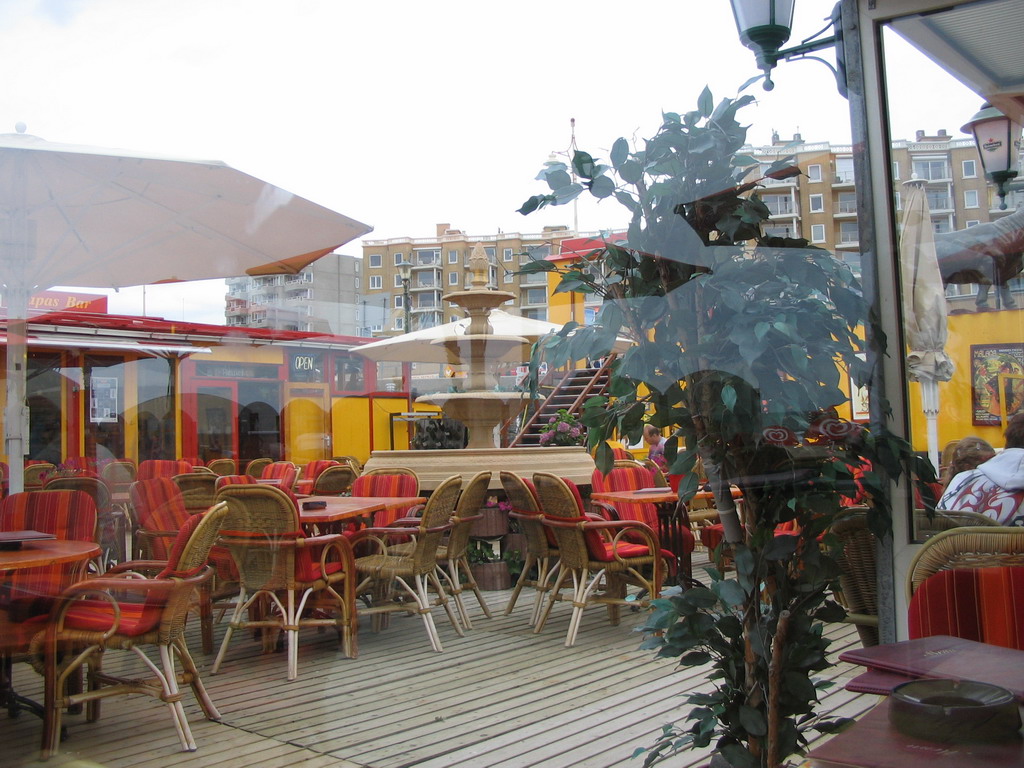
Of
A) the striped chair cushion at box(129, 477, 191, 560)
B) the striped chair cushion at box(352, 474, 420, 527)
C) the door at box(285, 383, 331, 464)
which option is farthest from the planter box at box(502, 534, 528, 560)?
the striped chair cushion at box(129, 477, 191, 560)

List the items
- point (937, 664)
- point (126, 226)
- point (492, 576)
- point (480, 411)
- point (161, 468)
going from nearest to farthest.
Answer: point (937, 664) < point (126, 226) < point (161, 468) < point (480, 411) < point (492, 576)

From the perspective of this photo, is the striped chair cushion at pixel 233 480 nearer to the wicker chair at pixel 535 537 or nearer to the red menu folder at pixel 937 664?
the wicker chair at pixel 535 537

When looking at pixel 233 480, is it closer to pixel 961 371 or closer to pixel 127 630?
pixel 127 630

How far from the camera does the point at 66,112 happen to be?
2.51 metres

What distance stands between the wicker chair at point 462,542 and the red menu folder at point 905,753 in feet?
11.4

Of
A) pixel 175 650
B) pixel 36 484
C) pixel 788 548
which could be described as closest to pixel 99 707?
pixel 175 650

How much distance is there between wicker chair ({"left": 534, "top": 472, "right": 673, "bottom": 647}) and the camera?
13.3ft

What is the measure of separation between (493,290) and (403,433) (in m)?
2.04

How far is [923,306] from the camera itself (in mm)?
2014

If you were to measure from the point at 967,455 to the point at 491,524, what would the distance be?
3692 mm

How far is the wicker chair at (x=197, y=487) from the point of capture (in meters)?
3.31

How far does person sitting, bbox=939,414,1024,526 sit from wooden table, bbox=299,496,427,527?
2.53 meters

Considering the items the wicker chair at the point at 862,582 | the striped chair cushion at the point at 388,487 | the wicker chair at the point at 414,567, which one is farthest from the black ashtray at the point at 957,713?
the striped chair cushion at the point at 388,487

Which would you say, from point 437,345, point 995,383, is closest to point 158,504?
point 437,345
